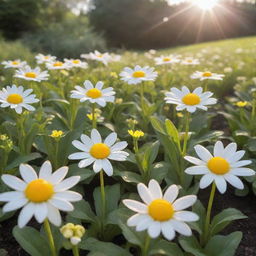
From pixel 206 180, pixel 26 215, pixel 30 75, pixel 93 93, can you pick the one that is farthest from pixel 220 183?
pixel 30 75

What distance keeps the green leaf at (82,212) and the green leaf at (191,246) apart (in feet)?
1.28

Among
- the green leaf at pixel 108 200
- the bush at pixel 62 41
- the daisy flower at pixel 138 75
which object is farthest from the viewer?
the bush at pixel 62 41

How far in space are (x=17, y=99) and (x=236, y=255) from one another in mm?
1287

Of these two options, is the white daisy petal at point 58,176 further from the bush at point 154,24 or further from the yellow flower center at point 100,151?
the bush at point 154,24

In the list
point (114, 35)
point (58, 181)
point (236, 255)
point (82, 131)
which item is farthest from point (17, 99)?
point (114, 35)

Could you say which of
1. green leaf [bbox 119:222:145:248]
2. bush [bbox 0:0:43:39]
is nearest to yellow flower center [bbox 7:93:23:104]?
green leaf [bbox 119:222:145:248]

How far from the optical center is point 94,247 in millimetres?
1323


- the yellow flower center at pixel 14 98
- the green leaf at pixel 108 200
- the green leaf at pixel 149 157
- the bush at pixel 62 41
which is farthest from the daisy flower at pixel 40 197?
the bush at pixel 62 41

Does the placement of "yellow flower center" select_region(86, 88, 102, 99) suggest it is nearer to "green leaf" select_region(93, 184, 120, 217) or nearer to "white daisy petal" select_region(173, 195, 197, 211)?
"green leaf" select_region(93, 184, 120, 217)

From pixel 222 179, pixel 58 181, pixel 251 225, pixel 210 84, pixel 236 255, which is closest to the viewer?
pixel 58 181

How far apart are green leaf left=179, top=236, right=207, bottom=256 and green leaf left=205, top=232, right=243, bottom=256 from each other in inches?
1.5

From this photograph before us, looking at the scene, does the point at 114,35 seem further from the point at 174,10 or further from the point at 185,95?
the point at 185,95

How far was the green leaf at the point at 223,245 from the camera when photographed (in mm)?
1322

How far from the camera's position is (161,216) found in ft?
3.44
